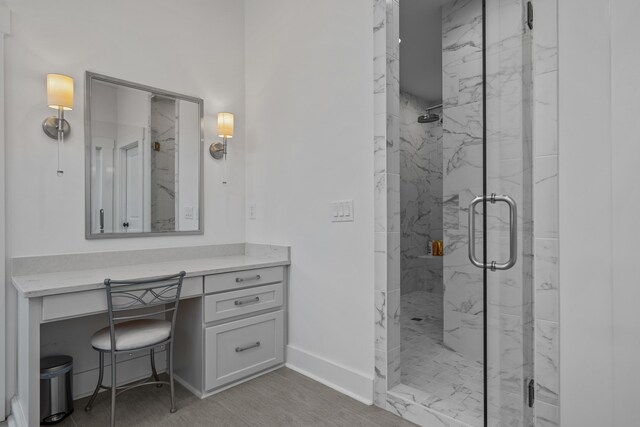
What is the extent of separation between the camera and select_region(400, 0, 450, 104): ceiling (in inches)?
121

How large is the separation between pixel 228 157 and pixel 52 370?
1.82 m

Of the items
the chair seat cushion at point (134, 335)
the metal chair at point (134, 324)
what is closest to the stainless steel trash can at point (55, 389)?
the metal chair at point (134, 324)

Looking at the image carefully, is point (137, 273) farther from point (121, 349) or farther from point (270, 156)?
point (270, 156)

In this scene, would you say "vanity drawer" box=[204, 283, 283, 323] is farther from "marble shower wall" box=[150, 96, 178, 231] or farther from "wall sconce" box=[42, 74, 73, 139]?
"wall sconce" box=[42, 74, 73, 139]

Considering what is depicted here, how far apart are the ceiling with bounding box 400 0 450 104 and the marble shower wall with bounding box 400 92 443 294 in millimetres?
235

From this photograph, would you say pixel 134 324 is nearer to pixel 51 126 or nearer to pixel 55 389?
pixel 55 389

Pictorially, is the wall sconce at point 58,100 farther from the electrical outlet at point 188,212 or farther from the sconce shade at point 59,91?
the electrical outlet at point 188,212

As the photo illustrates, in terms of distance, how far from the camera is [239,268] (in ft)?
7.60

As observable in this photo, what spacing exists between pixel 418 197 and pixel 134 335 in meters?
4.15

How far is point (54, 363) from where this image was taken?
6.36ft

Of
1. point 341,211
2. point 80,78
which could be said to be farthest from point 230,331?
point 80,78

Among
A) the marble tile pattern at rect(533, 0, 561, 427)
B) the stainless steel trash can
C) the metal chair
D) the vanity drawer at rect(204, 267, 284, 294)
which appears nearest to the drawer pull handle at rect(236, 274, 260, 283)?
the vanity drawer at rect(204, 267, 284, 294)

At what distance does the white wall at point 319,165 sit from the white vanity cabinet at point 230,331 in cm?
18

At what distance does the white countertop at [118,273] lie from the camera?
5.49 ft
